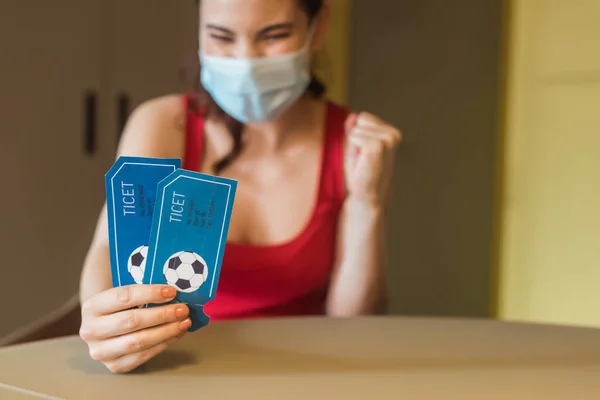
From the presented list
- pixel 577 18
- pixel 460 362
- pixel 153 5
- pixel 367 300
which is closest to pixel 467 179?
pixel 577 18

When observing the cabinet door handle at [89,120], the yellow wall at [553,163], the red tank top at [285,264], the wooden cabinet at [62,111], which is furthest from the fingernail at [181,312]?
the yellow wall at [553,163]

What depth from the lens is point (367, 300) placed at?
1242 millimetres

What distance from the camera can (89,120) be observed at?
83.4 inches

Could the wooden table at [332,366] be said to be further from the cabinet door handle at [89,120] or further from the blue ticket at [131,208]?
the cabinet door handle at [89,120]

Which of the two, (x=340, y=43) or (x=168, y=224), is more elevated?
(x=340, y=43)

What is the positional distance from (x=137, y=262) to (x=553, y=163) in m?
1.79

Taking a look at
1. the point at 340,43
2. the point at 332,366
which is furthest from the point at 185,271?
the point at 340,43

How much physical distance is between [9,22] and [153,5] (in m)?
0.51

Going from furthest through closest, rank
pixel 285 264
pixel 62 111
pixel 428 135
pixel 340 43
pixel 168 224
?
1. pixel 340 43
2. pixel 428 135
3. pixel 62 111
4. pixel 285 264
5. pixel 168 224

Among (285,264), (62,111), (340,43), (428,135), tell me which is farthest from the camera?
(340,43)

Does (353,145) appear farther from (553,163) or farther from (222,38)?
(553,163)

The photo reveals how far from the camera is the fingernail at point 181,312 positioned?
0.64m

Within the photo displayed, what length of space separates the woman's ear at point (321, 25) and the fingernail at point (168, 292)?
0.74 m

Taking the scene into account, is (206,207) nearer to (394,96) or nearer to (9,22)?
(9,22)
